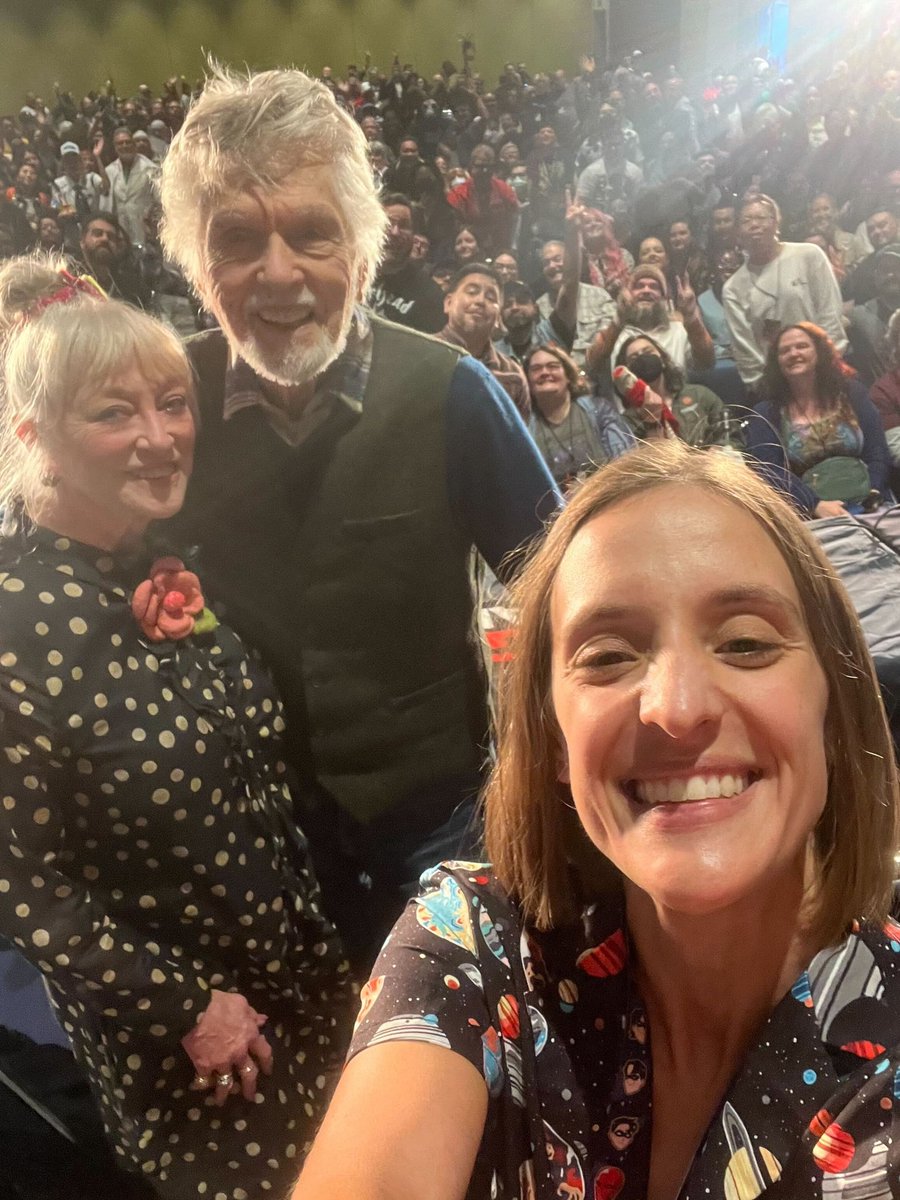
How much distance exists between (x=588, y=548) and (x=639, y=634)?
4.7 inches

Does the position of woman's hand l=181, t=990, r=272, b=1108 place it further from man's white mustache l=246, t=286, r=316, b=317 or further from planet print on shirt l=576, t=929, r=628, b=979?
man's white mustache l=246, t=286, r=316, b=317

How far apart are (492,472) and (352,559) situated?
0.86 feet

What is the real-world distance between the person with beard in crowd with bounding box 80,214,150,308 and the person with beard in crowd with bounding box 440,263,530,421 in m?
0.46

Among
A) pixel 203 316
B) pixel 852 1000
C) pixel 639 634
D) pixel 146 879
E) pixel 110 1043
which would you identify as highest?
pixel 203 316

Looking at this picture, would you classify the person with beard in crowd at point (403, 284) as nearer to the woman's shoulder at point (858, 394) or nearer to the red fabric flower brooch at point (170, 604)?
the red fabric flower brooch at point (170, 604)

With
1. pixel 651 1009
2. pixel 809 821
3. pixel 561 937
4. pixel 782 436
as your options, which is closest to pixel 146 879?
pixel 561 937

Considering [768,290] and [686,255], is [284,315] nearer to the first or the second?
[686,255]

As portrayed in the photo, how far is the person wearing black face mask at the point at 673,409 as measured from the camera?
1.50 metres

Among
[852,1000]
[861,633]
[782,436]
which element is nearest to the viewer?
[852,1000]

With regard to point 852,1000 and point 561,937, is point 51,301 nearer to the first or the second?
point 561,937

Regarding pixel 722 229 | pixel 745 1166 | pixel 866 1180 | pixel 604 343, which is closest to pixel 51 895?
pixel 745 1166

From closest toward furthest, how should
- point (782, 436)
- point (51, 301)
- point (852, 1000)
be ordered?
point (852, 1000)
point (51, 301)
point (782, 436)

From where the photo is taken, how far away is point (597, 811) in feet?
2.98

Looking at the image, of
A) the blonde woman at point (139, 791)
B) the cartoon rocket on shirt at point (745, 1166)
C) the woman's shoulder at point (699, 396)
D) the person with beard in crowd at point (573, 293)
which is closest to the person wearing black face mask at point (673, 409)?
the woman's shoulder at point (699, 396)
